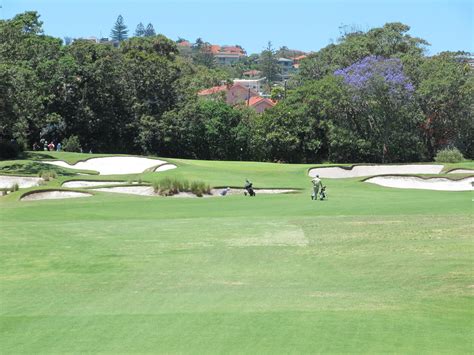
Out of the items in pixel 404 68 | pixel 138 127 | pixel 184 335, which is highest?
pixel 404 68

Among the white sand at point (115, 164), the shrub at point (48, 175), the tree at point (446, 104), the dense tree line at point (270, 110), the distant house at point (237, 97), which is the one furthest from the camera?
the distant house at point (237, 97)

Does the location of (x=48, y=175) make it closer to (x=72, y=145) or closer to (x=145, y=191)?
(x=145, y=191)

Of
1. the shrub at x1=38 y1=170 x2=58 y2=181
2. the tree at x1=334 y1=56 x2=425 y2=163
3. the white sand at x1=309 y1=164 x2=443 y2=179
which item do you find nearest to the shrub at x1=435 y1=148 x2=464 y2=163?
the tree at x1=334 y1=56 x2=425 y2=163

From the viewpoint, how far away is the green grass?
11180 mm

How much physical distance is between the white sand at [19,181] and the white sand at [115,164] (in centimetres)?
908

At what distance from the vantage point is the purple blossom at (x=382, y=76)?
68188mm

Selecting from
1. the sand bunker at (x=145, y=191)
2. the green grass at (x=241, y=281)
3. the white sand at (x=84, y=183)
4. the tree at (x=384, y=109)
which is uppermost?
the tree at (x=384, y=109)

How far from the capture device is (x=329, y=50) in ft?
291

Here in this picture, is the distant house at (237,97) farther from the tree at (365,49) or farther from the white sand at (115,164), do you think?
the white sand at (115,164)

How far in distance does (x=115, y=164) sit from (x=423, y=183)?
23677 mm

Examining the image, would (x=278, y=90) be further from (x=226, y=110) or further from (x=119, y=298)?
(x=119, y=298)

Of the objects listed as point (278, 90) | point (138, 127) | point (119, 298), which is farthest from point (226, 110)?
point (119, 298)

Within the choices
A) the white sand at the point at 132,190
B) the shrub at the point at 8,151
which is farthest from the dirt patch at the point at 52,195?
the shrub at the point at 8,151

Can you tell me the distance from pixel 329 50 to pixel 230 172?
144 ft
